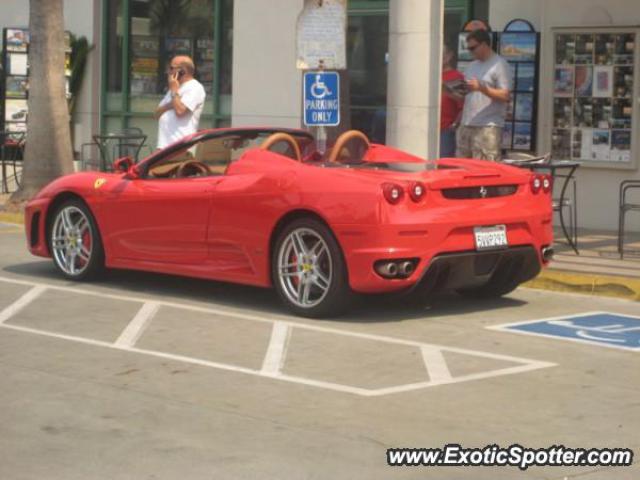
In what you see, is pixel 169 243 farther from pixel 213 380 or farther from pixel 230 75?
pixel 230 75

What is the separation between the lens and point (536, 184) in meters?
10.8

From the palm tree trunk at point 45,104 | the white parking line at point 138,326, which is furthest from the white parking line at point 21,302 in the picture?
the palm tree trunk at point 45,104

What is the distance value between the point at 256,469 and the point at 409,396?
1.70 meters

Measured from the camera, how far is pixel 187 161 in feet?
38.0

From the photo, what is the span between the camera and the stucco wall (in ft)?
51.2

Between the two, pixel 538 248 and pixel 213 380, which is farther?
pixel 538 248

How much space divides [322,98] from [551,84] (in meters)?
3.77

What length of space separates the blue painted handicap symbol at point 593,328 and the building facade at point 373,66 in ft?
12.1

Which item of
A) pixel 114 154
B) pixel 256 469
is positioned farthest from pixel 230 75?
pixel 256 469

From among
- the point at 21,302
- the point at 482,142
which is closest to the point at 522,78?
the point at 482,142

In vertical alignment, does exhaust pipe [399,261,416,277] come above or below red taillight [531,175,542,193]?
below

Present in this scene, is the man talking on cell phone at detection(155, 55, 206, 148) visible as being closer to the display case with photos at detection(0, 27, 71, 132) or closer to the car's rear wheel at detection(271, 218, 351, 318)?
the car's rear wheel at detection(271, 218, 351, 318)

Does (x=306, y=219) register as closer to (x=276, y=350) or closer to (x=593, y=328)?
(x=276, y=350)

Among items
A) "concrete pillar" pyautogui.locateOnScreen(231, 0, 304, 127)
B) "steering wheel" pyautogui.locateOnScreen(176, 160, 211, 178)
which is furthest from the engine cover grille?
"concrete pillar" pyautogui.locateOnScreen(231, 0, 304, 127)
